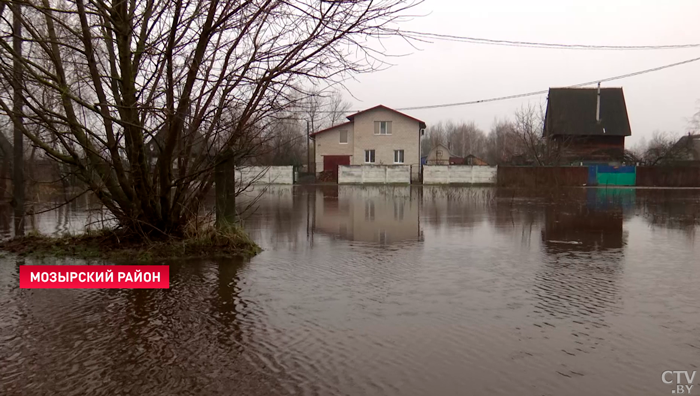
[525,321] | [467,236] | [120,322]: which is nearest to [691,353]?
[525,321]

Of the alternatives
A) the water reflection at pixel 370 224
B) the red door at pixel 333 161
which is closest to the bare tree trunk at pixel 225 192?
the water reflection at pixel 370 224

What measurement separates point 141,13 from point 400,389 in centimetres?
606

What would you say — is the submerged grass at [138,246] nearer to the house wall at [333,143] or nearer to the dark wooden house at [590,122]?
the house wall at [333,143]

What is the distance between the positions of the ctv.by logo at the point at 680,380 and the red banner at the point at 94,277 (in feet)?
16.0

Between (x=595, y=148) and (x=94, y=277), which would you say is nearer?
(x=94, y=277)

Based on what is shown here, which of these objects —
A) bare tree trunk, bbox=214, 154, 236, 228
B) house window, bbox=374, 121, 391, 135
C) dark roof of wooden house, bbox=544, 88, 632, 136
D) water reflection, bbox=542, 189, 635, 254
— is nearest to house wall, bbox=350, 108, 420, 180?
house window, bbox=374, 121, 391, 135

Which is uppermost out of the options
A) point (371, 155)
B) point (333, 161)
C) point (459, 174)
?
point (371, 155)

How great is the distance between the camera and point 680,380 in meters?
3.41

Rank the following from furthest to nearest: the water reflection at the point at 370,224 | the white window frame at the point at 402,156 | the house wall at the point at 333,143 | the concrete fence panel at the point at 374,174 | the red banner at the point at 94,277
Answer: the house wall at the point at 333,143
the white window frame at the point at 402,156
the concrete fence panel at the point at 374,174
the water reflection at the point at 370,224
the red banner at the point at 94,277

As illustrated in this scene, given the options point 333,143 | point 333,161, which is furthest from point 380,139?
point 333,161

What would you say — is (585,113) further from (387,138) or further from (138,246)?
(138,246)

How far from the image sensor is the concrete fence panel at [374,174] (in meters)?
40.4

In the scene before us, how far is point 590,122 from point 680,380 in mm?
49710

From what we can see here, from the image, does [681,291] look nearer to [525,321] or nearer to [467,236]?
[525,321]
